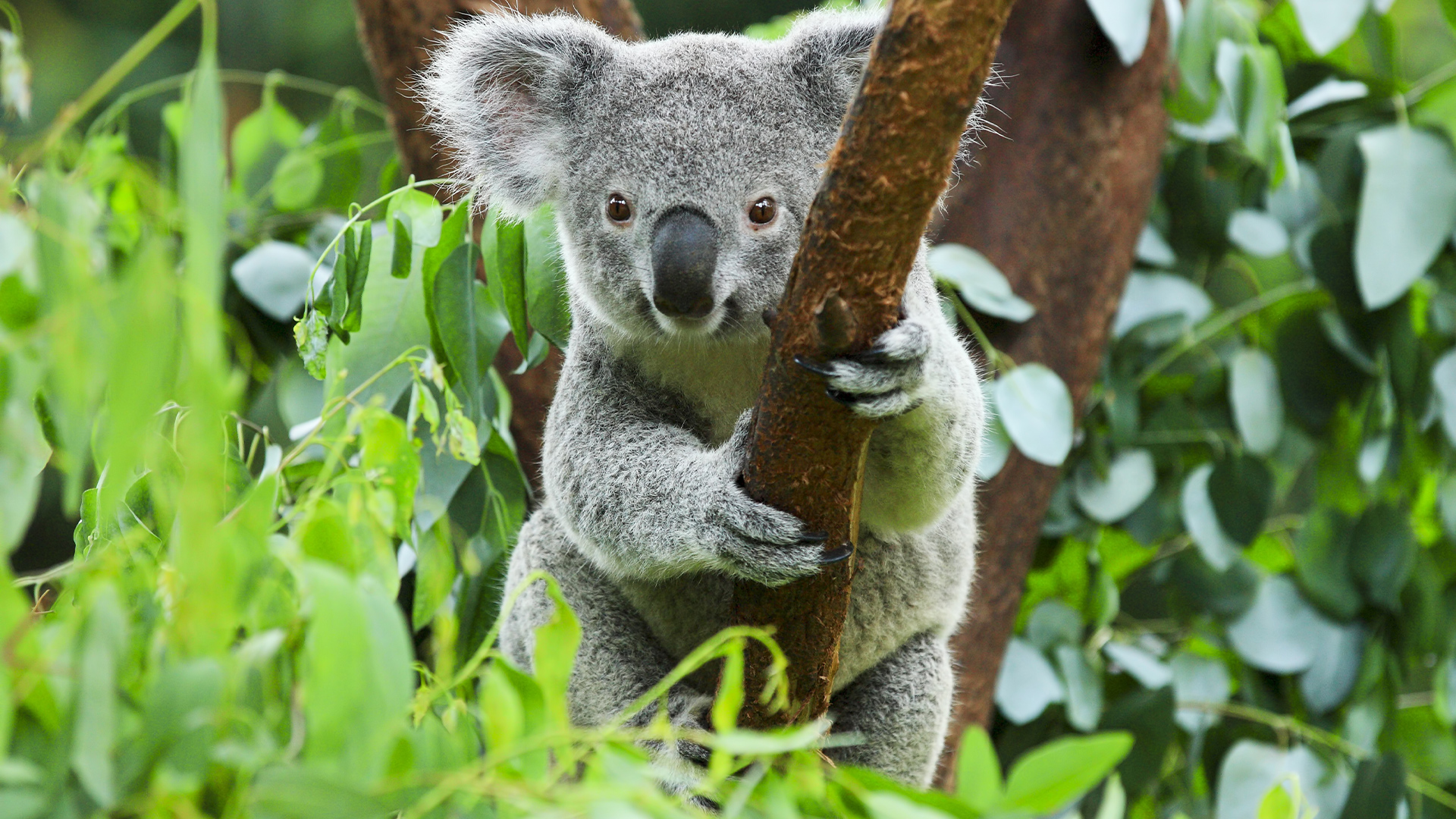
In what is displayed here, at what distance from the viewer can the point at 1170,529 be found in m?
3.26

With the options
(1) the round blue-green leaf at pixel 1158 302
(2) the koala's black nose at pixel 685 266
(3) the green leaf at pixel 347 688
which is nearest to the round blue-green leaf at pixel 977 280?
(1) the round blue-green leaf at pixel 1158 302

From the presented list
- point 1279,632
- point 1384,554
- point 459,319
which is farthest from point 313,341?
point 1384,554

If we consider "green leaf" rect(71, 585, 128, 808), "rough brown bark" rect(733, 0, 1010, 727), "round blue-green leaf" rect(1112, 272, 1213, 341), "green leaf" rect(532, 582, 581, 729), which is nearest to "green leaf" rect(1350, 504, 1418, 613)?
"round blue-green leaf" rect(1112, 272, 1213, 341)

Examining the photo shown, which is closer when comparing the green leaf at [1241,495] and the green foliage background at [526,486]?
the green foliage background at [526,486]

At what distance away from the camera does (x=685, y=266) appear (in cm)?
170

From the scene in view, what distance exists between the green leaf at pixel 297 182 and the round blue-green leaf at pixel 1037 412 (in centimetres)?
174

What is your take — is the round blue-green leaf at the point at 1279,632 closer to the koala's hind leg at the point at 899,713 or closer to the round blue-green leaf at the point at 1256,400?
the round blue-green leaf at the point at 1256,400

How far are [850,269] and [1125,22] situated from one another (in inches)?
65.1

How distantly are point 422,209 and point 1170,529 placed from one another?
2.13 metres

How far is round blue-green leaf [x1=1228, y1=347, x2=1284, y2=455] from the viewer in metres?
3.03

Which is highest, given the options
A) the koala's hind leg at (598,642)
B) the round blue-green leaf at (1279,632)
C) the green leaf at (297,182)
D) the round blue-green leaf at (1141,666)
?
the green leaf at (297,182)

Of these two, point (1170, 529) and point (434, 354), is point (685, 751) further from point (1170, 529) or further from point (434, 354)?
point (1170, 529)

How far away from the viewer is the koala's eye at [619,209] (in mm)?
1896

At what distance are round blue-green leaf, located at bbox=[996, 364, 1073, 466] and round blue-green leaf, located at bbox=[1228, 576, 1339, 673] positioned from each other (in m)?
0.87
